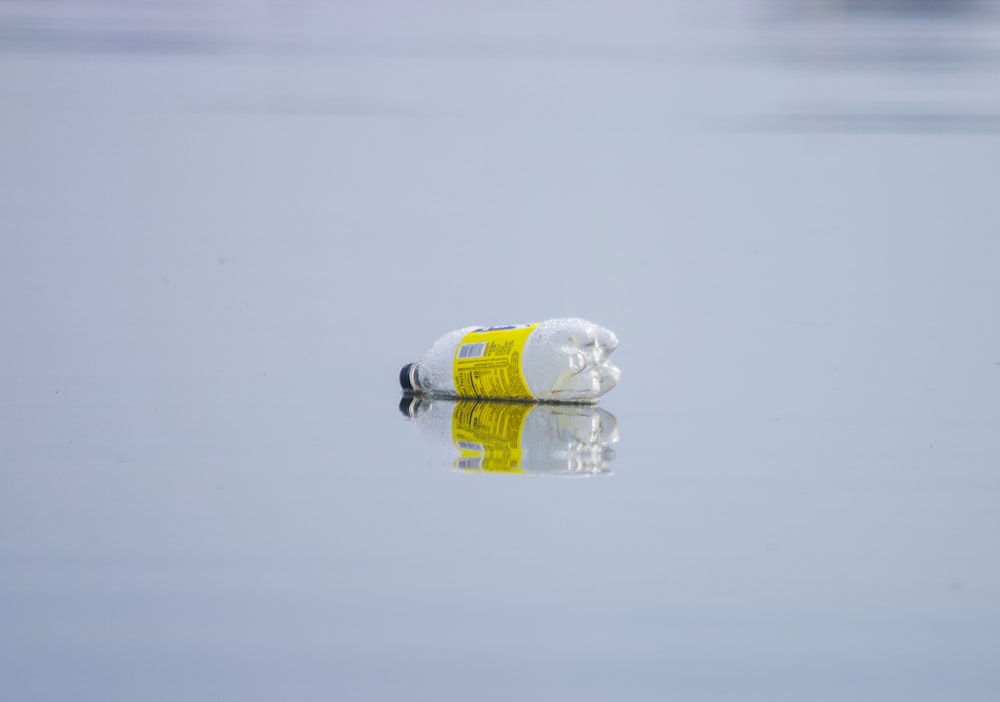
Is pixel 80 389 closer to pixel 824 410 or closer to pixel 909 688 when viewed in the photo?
pixel 824 410

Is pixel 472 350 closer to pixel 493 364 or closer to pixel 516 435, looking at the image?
pixel 493 364

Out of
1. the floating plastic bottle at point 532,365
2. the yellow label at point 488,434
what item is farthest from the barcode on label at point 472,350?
the yellow label at point 488,434

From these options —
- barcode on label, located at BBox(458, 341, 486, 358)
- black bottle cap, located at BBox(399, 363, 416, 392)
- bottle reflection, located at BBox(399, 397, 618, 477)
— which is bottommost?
bottle reflection, located at BBox(399, 397, 618, 477)

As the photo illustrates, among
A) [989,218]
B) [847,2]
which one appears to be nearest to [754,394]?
[989,218]

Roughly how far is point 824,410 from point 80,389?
1.86 meters

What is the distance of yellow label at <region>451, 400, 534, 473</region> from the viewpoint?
282cm

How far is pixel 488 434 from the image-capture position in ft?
10.4

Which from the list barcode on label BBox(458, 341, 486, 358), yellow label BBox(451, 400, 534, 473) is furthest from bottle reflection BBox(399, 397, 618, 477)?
barcode on label BBox(458, 341, 486, 358)

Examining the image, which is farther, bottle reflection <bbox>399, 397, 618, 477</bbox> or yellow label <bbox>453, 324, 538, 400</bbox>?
yellow label <bbox>453, 324, 538, 400</bbox>

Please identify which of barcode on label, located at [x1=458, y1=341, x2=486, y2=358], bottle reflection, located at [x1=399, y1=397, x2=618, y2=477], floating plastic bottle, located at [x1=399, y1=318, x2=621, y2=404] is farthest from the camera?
barcode on label, located at [x1=458, y1=341, x2=486, y2=358]

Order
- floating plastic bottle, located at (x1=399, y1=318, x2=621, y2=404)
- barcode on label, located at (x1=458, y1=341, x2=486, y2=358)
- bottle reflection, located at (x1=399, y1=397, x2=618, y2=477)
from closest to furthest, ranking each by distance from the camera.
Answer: bottle reflection, located at (x1=399, y1=397, x2=618, y2=477) → floating plastic bottle, located at (x1=399, y1=318, x2=621, y2=404) → barcode on label, located at (x1=458, y1=341, x2=486, y2=358)

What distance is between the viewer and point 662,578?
6.95ft

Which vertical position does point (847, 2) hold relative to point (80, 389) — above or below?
above

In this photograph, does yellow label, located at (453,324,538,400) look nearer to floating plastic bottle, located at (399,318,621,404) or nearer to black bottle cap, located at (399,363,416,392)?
floating plastic bottle, located at (399,318,621,404)
